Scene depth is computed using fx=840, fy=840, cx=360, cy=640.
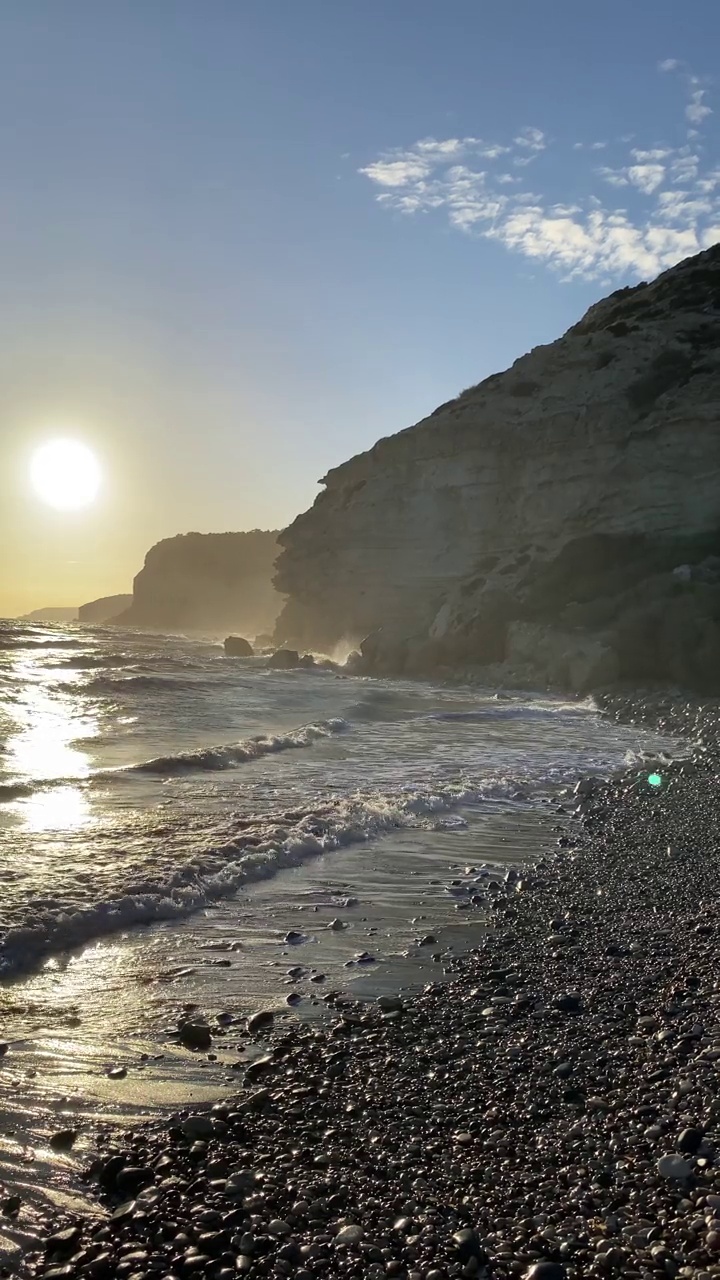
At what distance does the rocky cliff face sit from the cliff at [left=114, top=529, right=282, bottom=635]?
245 feet

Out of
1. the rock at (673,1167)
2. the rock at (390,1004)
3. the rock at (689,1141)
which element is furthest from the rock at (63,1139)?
the rock at (689,1141)

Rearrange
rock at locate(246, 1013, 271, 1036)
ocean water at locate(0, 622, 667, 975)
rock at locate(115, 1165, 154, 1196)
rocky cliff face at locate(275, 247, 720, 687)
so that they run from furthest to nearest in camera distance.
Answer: rocky cliff face at locate(275, 247, 720, 687)
ocean water at locate(0, 622, 667, 975)
rock at locate(246, 1013, 271, 1036)
rock at locate(115, 1165, 154, 1196)

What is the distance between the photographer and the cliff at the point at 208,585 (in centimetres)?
12925

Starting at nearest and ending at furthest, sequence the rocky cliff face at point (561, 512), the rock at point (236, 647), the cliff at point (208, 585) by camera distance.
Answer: the rocky cliff face at point (561, 512) < the rock at point (236, 647) < the cliff at point (208, 585)

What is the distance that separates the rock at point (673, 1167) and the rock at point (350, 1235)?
4.38 feet

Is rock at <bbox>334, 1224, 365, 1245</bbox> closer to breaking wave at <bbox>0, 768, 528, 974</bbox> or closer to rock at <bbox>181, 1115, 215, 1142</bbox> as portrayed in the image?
rock at <bbox>181, 1115, 215, 1142</bbox>

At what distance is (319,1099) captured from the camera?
14.9ft

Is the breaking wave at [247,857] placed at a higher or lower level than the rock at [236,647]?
lower

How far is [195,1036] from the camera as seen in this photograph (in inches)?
205

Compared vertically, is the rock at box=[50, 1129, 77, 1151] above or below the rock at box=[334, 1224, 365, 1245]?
above

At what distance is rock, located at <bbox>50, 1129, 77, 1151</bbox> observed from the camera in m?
4.06

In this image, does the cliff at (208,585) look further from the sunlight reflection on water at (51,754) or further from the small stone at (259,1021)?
the small stone at (259,1021)

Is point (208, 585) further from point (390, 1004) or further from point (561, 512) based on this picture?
point (390, 1004)

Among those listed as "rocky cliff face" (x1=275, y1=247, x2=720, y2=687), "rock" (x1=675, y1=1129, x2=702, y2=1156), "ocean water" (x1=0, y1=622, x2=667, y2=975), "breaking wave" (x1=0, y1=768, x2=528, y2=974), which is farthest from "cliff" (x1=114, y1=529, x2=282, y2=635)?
"rock" (x1=675, y1=1129, x2=702, y2=1156)
